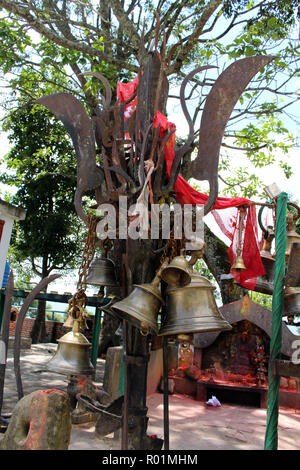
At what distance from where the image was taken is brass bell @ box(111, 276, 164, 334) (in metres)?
2.49

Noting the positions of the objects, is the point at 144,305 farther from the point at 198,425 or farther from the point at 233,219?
the point at 198,425

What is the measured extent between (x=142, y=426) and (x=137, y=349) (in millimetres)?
582

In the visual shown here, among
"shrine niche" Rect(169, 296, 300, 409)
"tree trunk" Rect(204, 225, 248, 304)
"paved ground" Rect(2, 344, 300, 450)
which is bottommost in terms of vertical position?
"paved ground" Rect(2, 344, 300, 450)

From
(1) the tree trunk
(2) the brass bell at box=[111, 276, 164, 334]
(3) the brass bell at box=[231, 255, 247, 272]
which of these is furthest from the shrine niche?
(2) the brass bell at box=[111, 276, 164, 334]

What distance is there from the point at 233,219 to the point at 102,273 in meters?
2.04

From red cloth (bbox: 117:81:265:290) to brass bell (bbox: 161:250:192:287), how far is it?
0.69 metres

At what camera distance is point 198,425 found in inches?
264

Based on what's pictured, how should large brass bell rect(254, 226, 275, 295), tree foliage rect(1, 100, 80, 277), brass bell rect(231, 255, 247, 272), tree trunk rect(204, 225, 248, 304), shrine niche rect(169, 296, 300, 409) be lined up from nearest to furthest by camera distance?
1. brass bell rect(231, 255, 247, 272)
2. large brass bell rect(254, 226, 275, 295)
3. shrine niche rect(169, 296, 300, 409)
4. tree trunk rect(204, 225, 248, 304)
5. tree foliage rect(1, 100, 80, 277)

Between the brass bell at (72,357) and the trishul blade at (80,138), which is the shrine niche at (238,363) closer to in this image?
the brass bell at (72,357)

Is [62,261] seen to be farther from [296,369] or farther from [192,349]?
[296,369]

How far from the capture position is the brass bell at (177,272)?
261 centimetres

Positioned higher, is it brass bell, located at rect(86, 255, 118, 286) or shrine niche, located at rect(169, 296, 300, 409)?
brass bell, located at rect(86, 255, 118, 286)

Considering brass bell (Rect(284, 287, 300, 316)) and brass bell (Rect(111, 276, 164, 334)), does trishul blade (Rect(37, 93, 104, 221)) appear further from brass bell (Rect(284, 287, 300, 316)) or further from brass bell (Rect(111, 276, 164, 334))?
brass bell (Rect(284, 287, 300, 316))

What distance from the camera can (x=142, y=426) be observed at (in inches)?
114
